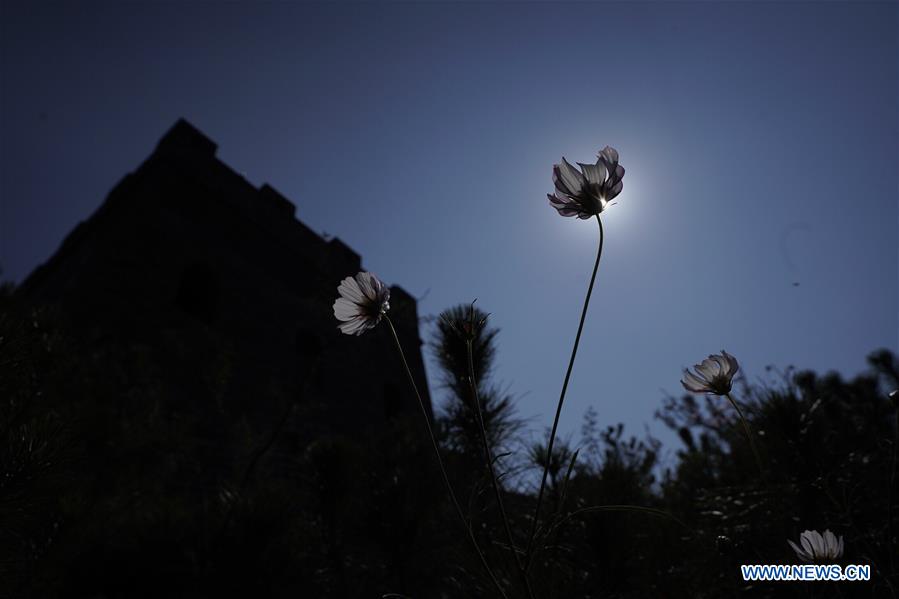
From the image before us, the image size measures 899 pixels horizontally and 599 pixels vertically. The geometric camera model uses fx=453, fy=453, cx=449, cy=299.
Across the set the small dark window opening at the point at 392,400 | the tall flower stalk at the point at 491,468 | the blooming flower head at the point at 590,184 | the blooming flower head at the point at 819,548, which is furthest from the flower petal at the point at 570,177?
the small dark window opening at the point at 392,400

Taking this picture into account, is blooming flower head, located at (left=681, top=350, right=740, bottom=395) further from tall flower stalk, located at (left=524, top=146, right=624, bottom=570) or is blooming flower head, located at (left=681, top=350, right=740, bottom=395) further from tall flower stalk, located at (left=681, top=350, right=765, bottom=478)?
tall flower stalk, located at (left=524, top=146, right=624, bottom=570)

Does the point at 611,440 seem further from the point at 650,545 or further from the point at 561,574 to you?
the point at 561,574

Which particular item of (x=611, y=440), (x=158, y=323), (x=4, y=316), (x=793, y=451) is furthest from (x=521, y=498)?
(x=158, y=323)

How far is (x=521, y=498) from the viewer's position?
2264 millimetres

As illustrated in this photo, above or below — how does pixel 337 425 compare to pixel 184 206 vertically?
below

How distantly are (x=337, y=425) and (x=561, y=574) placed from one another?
6.94m

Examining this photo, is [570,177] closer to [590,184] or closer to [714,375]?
[590,184]

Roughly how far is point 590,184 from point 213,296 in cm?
743

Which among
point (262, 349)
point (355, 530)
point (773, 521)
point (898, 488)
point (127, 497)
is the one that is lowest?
point (127, 497)

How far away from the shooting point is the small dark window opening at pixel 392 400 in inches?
407

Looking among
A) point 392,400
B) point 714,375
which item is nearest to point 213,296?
point 392,400

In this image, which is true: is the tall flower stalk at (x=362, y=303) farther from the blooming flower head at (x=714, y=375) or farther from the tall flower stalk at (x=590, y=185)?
the blooming flower head at (x=714, y=375)

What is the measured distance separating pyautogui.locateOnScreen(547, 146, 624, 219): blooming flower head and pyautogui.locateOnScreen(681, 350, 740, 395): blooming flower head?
0.51m

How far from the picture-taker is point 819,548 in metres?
1.14
